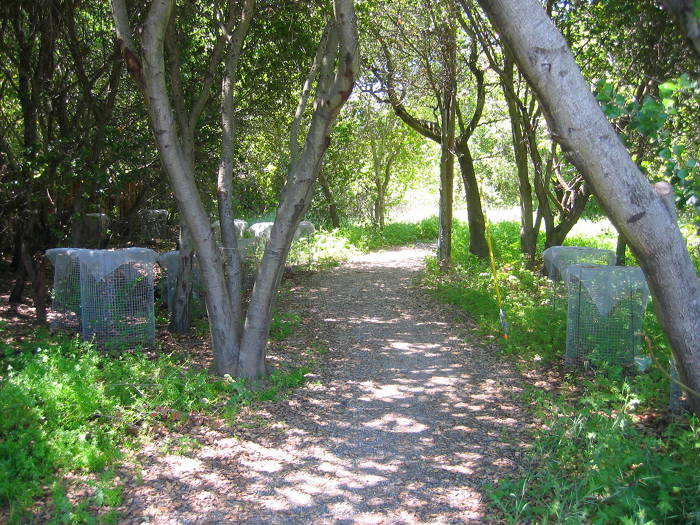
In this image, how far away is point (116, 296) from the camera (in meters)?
7.62

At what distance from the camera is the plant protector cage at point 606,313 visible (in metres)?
6.25

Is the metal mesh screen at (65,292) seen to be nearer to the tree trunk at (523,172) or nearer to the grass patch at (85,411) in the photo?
the grass patch at (85,411)

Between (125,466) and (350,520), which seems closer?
(350,520)

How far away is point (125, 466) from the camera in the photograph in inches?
174

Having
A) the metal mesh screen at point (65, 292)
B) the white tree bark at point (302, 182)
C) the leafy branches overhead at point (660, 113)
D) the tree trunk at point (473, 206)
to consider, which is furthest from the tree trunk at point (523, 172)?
the metal mesh screen at point (65, 292)

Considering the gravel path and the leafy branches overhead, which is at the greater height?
the leafy branches overhead

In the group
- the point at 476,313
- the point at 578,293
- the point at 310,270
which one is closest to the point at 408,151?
the point at 310,270

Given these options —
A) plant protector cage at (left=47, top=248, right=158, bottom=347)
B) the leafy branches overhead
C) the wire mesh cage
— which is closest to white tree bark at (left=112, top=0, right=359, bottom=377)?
plant protector cage at (left=47, top=248, right=158, bottom=347)

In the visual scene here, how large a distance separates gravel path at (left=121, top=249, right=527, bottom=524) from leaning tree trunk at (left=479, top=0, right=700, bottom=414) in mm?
2039

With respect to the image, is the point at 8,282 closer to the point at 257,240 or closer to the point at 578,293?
the point at 257,240

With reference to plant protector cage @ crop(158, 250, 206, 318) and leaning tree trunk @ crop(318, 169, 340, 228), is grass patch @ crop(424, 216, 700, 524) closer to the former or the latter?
plant protector cage @ crop(158, 250, 206, 318)

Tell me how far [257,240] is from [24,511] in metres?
9.78

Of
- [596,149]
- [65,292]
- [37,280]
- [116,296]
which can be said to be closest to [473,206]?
[116,296]

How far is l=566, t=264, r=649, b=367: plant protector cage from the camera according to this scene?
6250mm
